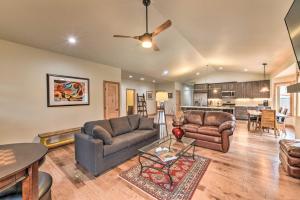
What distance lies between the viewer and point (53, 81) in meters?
3.91

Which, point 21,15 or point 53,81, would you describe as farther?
point 53,81

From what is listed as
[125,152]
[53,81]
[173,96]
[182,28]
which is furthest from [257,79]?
[53,81]

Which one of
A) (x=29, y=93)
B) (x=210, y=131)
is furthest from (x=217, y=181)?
(x=29, y=93)

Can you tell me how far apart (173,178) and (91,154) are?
1.52 meters

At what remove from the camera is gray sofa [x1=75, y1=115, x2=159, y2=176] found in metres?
2.46

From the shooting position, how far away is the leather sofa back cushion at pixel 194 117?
4454 mm

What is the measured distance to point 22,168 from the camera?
1.05 metres

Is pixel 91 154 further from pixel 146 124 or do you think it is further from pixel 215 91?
pixel 215 91

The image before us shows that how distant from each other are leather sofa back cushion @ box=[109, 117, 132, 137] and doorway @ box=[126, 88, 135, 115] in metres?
5.49

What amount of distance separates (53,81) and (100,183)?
3.20 metres

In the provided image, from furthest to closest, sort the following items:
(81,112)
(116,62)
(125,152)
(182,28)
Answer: (116,62)
(81,112)
(182,28)
(125,152)

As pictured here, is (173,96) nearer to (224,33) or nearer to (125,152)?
(224,33)

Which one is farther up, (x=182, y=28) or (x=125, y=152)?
(x=182, y=28)

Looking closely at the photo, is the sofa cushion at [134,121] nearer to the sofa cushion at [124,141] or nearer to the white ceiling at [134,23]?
the sofa cushion at [124,141]
